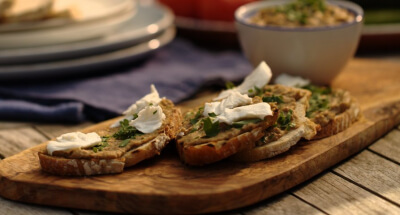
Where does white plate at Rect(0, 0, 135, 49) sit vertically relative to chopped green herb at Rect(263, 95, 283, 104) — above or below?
above

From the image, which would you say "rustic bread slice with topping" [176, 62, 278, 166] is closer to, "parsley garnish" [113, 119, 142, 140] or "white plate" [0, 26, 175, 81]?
"parsley garnish" [113, 119, 142, 140]

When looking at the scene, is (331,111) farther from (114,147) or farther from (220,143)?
(114,147)

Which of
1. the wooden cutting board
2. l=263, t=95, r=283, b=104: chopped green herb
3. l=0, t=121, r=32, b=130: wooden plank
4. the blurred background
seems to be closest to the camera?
the wooden cutting board

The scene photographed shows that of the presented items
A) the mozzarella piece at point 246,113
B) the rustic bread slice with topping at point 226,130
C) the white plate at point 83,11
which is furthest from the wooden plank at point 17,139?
the mozzarella piece at point 246,113

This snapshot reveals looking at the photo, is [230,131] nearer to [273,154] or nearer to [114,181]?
[273,154]

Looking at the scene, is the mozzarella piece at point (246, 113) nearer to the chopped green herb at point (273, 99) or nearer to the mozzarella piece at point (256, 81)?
the chopped green herb at point (273, 99)

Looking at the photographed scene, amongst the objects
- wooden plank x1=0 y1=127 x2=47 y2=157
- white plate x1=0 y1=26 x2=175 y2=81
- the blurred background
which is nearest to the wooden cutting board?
wooden plank x1=0 y1=127 x2=47 y2=157

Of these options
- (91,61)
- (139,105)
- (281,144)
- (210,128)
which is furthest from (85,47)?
(281,144)
